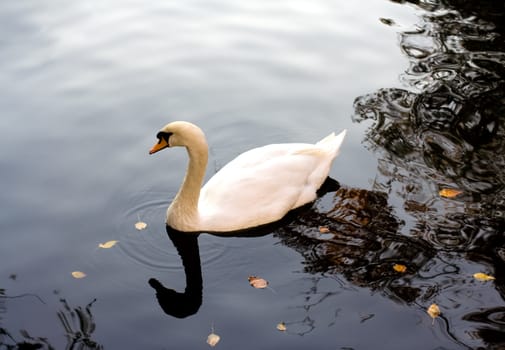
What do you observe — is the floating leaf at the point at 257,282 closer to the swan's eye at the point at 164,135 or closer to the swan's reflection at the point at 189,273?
the swan's reflection at the point at 189,273

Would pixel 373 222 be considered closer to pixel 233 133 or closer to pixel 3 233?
pixel 233 133

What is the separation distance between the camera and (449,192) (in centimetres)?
762

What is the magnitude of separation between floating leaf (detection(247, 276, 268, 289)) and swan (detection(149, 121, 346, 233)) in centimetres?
70

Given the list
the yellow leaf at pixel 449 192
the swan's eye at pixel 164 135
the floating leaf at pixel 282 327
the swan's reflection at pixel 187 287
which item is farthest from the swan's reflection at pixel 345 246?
the swan's eye at pixel 164 135

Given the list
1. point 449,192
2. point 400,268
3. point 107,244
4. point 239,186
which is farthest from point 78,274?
point 449,192

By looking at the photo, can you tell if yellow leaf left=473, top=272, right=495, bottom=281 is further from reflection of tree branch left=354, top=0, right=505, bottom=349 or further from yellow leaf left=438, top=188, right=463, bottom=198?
yellow leaf left=438, top=188, right=463, bottom=198

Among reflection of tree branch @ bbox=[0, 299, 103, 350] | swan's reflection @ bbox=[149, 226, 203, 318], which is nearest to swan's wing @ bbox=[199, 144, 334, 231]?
swan's reflection @ bbox=[149, 226, 203, 318]

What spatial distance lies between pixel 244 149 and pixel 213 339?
119 inches

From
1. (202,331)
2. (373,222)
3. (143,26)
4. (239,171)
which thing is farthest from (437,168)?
(143,26)

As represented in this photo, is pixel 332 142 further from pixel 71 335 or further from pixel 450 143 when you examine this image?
pixel 71 335

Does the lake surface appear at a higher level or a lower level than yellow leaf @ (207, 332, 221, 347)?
higher

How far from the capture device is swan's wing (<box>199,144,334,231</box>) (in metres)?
7.01

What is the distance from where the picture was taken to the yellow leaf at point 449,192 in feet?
24.9

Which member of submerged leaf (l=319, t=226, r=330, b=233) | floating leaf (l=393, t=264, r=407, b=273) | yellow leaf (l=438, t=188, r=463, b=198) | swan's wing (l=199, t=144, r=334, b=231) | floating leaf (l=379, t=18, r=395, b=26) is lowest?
floating leaf (l=393, t=264, r=407, b=273)
